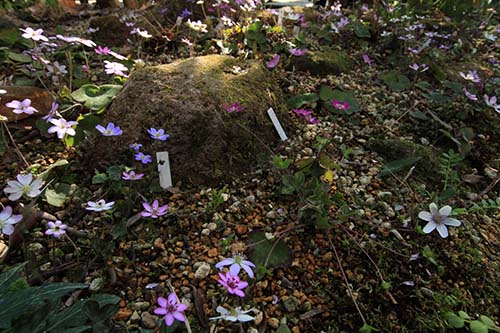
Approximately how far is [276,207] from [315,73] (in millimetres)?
1058

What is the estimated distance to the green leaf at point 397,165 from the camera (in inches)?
62.4

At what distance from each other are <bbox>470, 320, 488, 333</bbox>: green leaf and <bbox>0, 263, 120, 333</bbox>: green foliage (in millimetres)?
887

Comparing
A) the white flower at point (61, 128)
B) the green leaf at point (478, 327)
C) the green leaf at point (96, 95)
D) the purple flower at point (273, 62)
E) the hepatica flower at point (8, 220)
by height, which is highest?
the white flower at point (61, 128)

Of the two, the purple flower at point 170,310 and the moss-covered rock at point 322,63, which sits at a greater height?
the purple flower at point 170,310

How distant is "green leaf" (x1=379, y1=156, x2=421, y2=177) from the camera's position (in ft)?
5.20

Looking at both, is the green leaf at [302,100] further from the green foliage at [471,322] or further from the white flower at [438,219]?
the green foliage at [471,322]

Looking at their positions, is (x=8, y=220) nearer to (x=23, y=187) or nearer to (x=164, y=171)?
(x=23, y=187)

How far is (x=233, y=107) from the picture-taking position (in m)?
1.53

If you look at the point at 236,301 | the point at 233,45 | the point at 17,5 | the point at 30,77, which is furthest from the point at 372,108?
the point at 17,5

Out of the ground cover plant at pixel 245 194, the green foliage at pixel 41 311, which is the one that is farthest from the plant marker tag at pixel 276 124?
the green foliage at pixel 41 311

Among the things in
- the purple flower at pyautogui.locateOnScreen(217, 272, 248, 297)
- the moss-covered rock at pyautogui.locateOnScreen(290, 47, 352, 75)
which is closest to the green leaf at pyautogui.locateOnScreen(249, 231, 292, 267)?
the purple flower at pyautogui.locateOnScreen(217, 272, 248, 297)

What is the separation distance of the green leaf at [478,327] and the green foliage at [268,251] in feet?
1.65

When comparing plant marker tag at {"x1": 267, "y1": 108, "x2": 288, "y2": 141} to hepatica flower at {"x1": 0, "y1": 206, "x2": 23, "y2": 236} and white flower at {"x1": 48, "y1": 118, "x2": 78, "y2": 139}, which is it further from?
hepatica flower at {"x1": 0, "y1": 206, "x2": 23, "y2": 236}

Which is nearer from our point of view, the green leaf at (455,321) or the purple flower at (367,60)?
the green leaf at (455,321)
